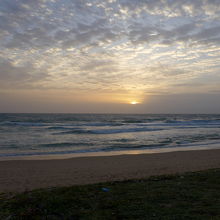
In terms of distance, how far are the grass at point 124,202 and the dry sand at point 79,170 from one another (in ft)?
6.50

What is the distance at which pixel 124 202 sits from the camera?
436 cm

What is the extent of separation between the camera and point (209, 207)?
404 centimetres

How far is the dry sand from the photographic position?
723 centimetres

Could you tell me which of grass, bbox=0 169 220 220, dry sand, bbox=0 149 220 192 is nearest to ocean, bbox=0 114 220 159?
dry sand, bbox=0 149 220 192

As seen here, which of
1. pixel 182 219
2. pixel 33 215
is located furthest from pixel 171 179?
pixel 33 215

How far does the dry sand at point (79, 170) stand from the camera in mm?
7230

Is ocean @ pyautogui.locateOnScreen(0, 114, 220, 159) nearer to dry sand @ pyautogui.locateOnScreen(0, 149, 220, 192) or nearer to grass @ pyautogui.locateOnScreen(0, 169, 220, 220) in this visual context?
dry sand @ pyautogui.locateOnScreen(0, 149, 220, 192)

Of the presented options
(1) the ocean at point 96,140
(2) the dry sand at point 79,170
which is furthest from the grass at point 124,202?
(1) the ocean at point 96,140

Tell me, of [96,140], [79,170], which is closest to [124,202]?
[79,170]

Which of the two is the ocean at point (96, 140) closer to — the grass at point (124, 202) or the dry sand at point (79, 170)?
the dry sand at point (79, 170)

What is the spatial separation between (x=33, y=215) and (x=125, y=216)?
1549mm

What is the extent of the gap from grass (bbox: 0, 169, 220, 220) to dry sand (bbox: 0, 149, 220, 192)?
198 centimetres

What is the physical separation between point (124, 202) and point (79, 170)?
4.87 m

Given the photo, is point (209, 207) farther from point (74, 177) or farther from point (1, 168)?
point (1, 168)
